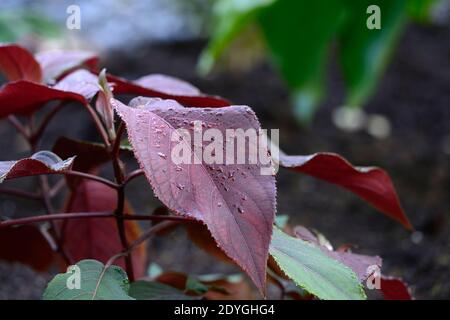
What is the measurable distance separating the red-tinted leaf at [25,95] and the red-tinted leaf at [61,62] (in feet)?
0.32

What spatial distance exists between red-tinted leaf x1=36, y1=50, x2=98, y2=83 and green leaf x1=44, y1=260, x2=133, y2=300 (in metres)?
0.28

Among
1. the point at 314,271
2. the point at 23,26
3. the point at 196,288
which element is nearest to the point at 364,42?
the point at 23,26

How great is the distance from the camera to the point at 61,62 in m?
0.79

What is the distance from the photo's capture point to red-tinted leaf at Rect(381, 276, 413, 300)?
2.12 feet

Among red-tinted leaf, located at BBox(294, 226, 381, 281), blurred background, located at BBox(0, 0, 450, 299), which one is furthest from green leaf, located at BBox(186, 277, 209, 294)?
blurred background, located at BBox(0, 0, 450, 299)

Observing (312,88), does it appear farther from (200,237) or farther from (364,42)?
(200,237)

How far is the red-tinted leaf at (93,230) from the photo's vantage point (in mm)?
802

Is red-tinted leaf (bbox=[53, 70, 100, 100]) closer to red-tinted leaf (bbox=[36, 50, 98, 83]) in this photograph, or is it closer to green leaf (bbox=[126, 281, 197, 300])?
red-tinted leaf (bbox=[36, 50, 98, 83])

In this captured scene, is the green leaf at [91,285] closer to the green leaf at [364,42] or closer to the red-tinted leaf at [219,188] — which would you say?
the red-tinted leaf at [219,188]

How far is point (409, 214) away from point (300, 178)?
0.38 m

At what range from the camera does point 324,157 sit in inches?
24.5

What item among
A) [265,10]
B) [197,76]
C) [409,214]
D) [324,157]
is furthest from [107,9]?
[324,157]

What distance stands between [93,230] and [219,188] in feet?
1.21

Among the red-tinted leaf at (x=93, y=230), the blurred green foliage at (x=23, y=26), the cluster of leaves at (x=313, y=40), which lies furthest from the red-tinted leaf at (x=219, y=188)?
the blurred green foliage at (x=23, y=26)
